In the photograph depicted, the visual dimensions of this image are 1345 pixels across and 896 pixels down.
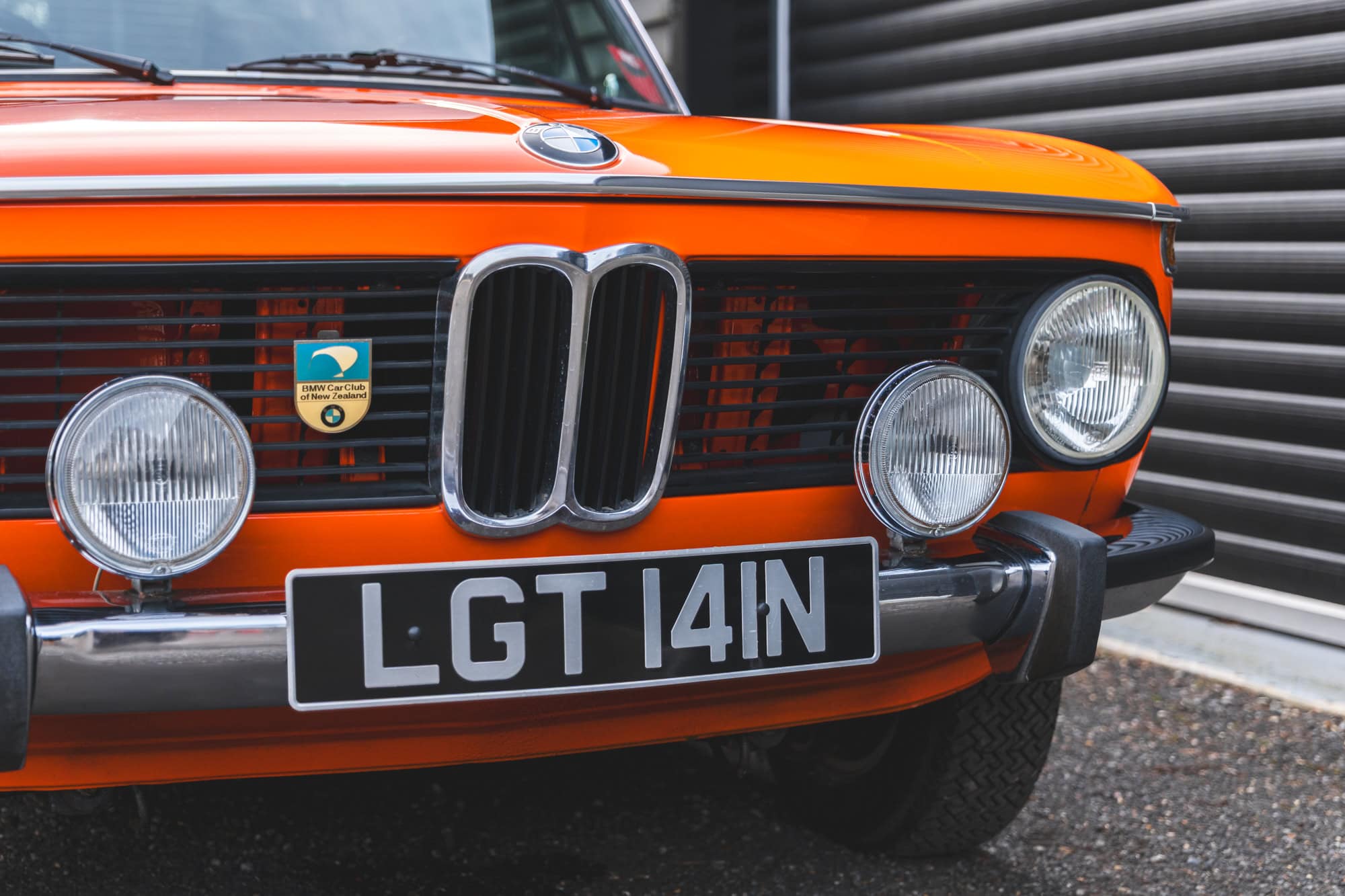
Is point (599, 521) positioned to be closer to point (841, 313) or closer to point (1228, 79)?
point (841, 313)

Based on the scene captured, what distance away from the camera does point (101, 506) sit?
1.40 meters

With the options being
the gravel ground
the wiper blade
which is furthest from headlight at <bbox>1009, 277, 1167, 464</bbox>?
the wiper blade

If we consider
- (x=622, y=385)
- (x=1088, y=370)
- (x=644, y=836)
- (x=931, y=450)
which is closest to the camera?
(x=622, y=385)

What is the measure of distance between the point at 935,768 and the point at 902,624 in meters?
0.58

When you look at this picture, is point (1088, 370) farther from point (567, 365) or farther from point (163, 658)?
point (163, 658)

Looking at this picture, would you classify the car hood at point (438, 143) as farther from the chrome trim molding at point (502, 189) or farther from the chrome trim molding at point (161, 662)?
the chrome trim molding at point (161, 662)

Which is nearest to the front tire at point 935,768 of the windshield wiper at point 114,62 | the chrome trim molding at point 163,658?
the chrome trim molding at point 163,658

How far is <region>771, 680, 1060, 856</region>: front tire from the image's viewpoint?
2115 mm

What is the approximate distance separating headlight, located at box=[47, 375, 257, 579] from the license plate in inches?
4.6

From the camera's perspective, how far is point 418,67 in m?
2.39

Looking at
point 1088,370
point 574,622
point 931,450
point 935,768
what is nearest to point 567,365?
point 574,622

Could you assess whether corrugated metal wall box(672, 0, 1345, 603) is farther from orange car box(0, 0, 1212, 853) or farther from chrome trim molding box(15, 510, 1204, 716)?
chrome trim molding box(15, 510, 1204, 716)

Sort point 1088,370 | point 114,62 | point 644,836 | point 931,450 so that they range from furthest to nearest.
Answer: point 644,836 → point 114,62 → point 1088,370 → point 931,450

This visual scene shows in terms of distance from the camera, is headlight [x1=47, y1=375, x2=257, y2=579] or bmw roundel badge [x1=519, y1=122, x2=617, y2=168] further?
bmw roundel badge [x1=519, y1=122, x2=617, y2=168]
